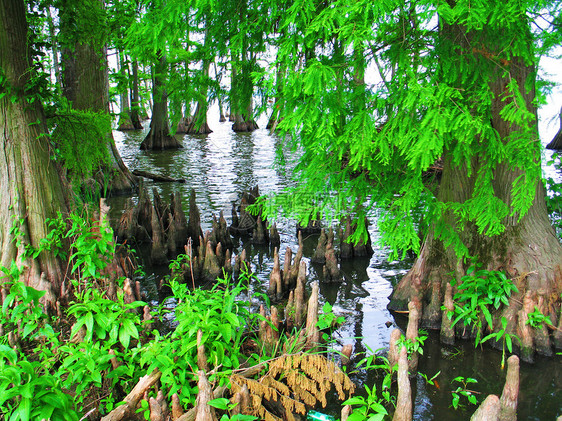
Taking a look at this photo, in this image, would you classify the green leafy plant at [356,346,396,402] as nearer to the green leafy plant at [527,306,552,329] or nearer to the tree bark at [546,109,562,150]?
the green leafy plant at [527,306,552,329]

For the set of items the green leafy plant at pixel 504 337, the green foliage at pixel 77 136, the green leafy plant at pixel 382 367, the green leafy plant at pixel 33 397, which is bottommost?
the green leafy plant at pixel 382 367

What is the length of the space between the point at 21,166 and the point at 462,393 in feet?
14.9

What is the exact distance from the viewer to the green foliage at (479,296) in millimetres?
4578

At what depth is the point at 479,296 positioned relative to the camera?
477 centimetres

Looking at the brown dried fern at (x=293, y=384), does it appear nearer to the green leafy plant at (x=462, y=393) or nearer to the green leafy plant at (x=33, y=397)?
the green leafy plant at (x=462, y=393)

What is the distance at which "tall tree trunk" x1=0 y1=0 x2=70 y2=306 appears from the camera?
470cm

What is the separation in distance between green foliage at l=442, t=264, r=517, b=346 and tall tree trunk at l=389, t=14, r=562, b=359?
122 mm

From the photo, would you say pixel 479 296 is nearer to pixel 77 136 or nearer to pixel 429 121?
pixel 429 121

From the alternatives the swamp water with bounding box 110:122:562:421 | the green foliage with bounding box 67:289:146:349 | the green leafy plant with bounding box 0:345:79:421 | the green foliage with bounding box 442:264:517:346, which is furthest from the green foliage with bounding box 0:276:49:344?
the green foliage with bounding box 442:264:517:346

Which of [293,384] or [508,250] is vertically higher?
[508,250]

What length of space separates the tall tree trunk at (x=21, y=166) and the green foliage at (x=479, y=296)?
3.97m

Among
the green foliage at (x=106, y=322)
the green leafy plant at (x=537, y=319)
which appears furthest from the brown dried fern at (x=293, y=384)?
the green leafy plant at (x=537, y=319)

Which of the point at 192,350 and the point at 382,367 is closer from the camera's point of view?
the point at 192,350

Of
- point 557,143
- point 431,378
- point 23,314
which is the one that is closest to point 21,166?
point 23,314
